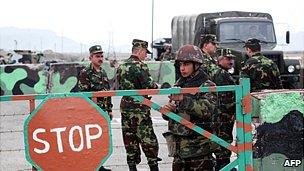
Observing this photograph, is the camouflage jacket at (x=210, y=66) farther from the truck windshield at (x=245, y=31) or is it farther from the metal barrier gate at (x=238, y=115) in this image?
the truck windshield at (x=245, y=31)

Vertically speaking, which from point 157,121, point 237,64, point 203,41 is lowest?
point 157,121

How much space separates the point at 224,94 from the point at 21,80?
45.3ft

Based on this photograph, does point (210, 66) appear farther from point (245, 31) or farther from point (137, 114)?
point (245, 31)

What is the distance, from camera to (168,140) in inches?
210

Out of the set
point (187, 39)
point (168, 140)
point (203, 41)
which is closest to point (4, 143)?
point (203, 41)

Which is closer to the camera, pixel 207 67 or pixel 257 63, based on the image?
pixel 207 67

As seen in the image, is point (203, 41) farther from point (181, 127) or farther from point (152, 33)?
point (152, 33)

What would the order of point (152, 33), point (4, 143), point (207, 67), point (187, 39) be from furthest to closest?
point (152, 33) < point (187, 39) < point (4, 143) < point (207, 67)

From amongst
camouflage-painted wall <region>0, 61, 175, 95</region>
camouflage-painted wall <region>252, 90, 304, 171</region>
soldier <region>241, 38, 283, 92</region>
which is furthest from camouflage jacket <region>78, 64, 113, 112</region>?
camouflage-painted wall <region>0, 61, 175, 95</region>

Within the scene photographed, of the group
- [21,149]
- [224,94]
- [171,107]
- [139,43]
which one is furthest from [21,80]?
[171,107]

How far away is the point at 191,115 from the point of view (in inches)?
201

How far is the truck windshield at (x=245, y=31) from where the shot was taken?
14.6m

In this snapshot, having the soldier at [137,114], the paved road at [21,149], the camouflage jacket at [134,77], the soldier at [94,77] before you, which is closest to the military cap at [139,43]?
the soldier at [137,114]

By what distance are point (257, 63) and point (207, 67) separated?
83 centimetres
